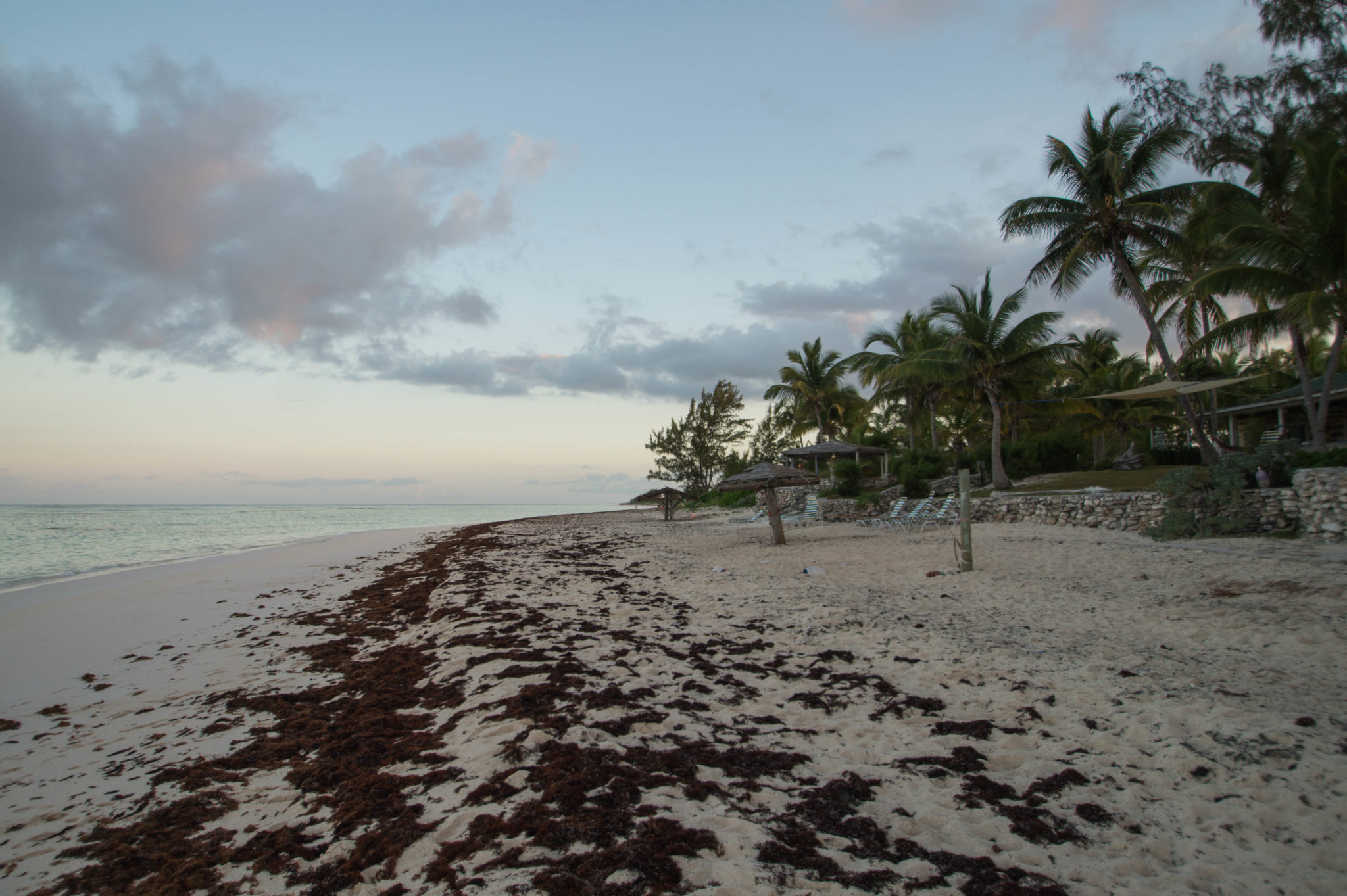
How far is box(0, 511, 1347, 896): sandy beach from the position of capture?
8.03ft

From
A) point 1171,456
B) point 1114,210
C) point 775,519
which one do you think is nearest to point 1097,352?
point 1171,456

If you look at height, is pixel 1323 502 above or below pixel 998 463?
below

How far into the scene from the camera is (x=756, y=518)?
65.0ft

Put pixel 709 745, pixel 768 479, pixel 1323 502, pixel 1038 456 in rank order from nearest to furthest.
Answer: pixel 709 745 < pixel 1323 502 < pixel 768 479 < pixel 1038 456

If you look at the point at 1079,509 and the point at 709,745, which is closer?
the point at 709,745

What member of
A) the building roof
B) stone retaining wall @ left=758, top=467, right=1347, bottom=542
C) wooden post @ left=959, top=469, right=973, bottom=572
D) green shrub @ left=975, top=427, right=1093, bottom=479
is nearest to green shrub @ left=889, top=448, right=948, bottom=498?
stone retaining wall @ left=758, top=467, right=1347, bottom=542

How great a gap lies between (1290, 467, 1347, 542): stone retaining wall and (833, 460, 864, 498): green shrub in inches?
503

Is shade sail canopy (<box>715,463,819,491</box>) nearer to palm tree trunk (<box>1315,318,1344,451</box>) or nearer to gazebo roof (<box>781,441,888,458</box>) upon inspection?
gazebo roof (<box>781,441,888,458</box>)

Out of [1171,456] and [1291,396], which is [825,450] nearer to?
[1171,456]

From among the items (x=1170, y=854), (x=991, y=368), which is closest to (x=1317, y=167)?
(x=991, y=368)

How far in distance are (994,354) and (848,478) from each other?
20.8 feet

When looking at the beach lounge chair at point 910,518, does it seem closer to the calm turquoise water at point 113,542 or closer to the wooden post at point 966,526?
the wooden post at point 966,526

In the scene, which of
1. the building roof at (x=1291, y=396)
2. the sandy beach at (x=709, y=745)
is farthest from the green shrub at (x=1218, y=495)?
the building roof at (x=1291, y=396)

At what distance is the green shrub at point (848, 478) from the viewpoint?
21812 millimetres
